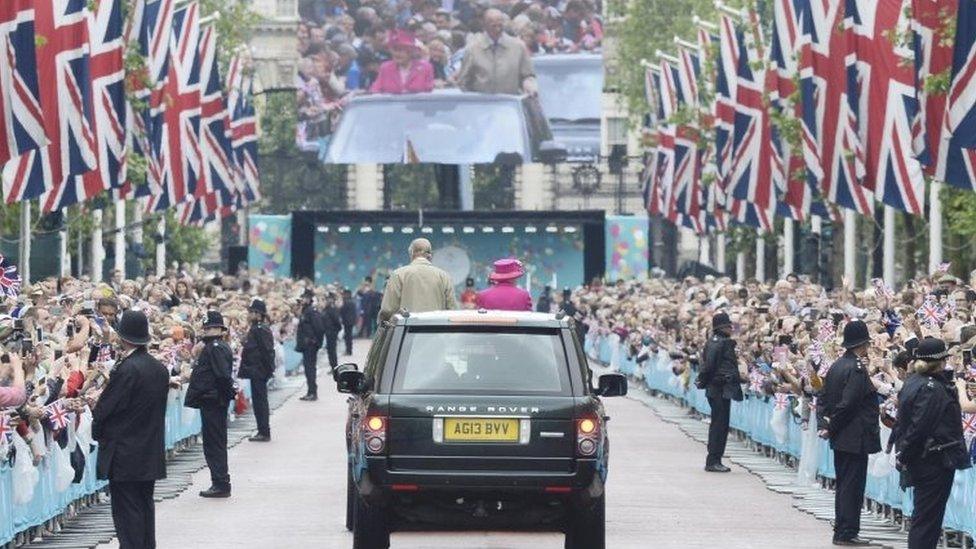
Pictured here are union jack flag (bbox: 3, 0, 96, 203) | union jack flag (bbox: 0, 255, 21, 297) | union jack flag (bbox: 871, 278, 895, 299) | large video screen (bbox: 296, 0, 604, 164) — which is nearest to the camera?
union jack flag (bbox: 0, 255, 21, 297)

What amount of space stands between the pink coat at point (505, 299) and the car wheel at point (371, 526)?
500 cm

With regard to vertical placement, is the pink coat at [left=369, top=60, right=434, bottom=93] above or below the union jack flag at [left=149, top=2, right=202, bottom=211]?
above

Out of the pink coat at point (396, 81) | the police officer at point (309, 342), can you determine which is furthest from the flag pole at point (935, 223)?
the pink coat at point (396, 81)

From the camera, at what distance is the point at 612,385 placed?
17.8 metres

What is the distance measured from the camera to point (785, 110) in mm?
42875

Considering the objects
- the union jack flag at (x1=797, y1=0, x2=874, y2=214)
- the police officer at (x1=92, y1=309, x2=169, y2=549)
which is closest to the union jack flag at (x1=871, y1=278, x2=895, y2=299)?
the union jack flag at (x1=797, y1=0, x2=874, y2=214)

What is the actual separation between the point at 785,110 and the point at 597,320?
1901 cm

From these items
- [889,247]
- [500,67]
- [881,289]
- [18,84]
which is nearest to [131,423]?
[881,289]

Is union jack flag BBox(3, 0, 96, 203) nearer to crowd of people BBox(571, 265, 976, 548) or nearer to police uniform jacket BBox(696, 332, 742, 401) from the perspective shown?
police uniform jacket BBox(696, 332, 742, 401)

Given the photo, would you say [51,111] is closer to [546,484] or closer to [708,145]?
[546,484]

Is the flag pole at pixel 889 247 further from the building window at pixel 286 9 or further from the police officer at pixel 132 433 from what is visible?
the building window at pixel 286 9

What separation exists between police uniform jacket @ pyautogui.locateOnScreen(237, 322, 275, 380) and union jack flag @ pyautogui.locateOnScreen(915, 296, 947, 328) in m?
9.99

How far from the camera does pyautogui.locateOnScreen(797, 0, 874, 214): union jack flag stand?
34875 millimetres

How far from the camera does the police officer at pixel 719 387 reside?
27391mm
